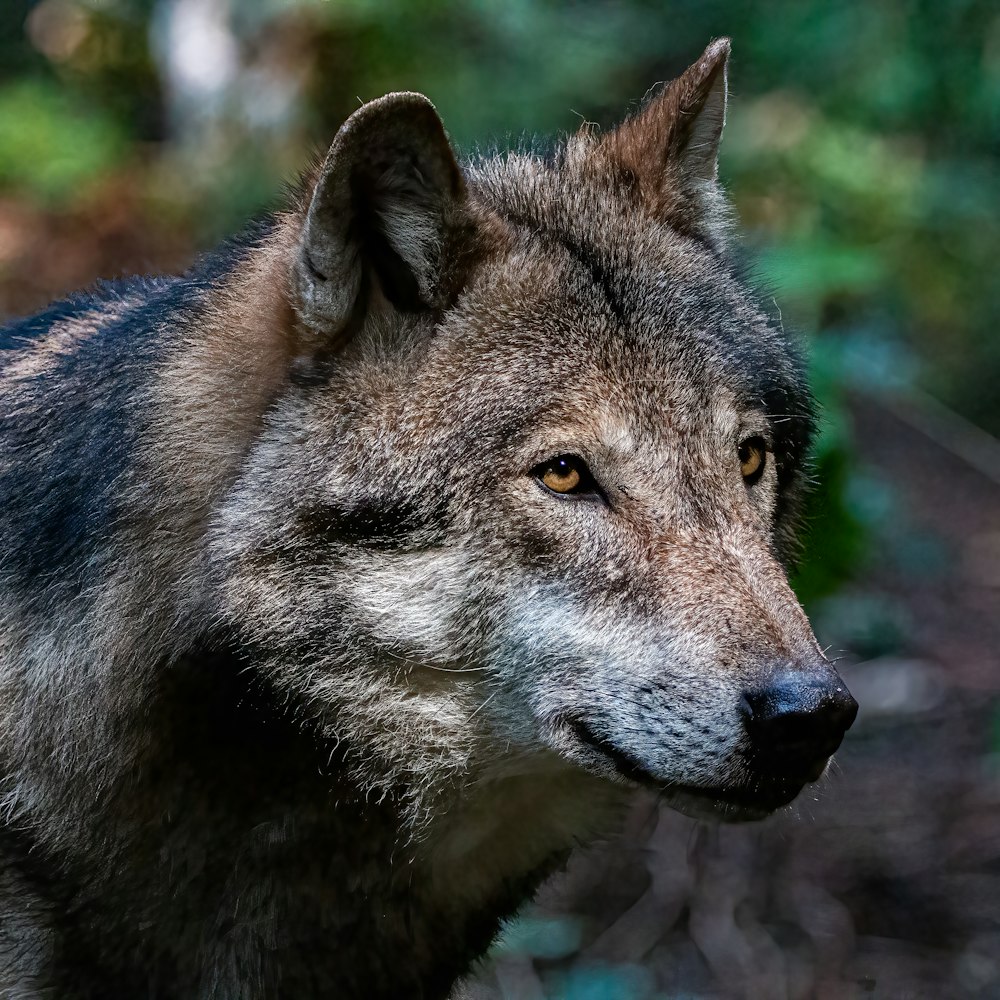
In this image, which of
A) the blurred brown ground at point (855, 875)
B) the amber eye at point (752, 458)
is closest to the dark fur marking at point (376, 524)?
the amber eye at point (752, 458)

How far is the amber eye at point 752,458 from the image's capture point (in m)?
3.45

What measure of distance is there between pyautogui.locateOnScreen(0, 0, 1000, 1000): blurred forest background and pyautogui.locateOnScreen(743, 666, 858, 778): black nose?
162 cm

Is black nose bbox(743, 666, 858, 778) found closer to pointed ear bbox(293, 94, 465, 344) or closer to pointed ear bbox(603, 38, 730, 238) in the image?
pointed ear bbox(293, 94, 465, 344)

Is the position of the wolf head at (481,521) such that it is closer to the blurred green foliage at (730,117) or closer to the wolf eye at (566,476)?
the wolf eye at (566,476)

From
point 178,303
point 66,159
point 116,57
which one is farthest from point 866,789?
point 116,57

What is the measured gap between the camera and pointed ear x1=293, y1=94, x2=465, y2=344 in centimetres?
285

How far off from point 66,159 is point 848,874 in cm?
763

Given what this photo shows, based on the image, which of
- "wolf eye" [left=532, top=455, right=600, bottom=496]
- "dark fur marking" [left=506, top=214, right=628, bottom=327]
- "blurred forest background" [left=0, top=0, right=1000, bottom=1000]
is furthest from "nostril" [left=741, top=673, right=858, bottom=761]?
"blurred forest background" [left=0, top=0, right=1000, bottom=1000]

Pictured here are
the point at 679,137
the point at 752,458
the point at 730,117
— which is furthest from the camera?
the point at 730,117

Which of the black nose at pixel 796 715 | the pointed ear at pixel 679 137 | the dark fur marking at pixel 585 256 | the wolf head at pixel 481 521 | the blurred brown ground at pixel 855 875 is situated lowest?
the blurred brown ground at pixel 855 875

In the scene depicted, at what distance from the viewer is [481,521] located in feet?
9.86

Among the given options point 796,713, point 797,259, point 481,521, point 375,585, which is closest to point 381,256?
point 481,521

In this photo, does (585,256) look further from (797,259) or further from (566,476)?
(797,259)

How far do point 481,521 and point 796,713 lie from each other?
0.87 meters
